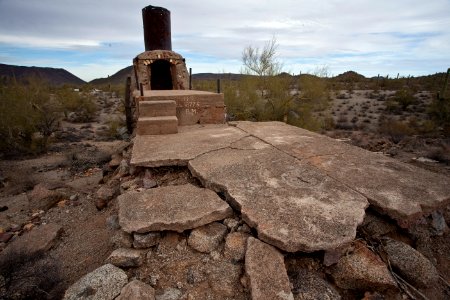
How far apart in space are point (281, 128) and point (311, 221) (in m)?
3.43

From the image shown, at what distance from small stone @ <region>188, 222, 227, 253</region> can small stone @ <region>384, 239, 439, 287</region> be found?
58.0 inches

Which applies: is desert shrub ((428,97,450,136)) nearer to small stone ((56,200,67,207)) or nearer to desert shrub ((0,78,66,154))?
small stone ((56,200,67,207))

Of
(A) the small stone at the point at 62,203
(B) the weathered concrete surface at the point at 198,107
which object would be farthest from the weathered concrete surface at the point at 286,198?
(A) the small stone at the point at 62,203

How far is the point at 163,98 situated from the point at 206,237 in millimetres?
4069

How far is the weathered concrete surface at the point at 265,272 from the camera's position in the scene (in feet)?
5.68

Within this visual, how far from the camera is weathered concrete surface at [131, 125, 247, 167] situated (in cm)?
347

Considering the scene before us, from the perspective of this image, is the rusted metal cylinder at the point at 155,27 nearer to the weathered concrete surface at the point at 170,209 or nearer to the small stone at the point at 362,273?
the weathered concrete surface at the point at 170,209

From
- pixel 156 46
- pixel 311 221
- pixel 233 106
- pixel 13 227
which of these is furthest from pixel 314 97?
pixel 13 227

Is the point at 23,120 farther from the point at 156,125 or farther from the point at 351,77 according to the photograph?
the point at 351,77

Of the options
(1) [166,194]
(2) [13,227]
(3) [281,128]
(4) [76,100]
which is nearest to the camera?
(1) [166,194]

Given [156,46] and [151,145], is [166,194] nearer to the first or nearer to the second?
[151,145]

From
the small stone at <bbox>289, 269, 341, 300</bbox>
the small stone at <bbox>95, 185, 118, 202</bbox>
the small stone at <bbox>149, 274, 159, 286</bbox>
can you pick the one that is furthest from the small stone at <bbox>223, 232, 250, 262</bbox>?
the small stone at <bbox>95, 185, 118, 202</bbox>

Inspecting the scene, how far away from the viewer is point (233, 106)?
34.4ft

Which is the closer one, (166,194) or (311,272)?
(311,272)
